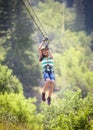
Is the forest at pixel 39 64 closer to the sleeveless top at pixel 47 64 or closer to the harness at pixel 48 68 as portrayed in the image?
the sleeveless top at pixel 47 64

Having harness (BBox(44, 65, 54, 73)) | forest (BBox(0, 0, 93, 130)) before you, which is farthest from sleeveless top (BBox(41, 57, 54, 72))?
forest (BBox(0, 0, 93, 130))

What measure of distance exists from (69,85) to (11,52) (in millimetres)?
8128

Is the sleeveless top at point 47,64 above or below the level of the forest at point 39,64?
above

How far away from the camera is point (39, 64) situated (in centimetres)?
3709

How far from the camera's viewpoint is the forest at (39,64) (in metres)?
15.0

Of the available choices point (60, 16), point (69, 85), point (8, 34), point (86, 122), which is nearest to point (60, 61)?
point (69, 85)

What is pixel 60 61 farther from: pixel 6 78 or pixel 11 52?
pixel 6 78

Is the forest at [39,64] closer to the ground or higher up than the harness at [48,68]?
closer to the ground

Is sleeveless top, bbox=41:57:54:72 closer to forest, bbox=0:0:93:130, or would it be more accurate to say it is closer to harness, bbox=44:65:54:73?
harness, bbox=44:65:54:73

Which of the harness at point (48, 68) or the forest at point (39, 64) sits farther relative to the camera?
the forest at point (39, 64)

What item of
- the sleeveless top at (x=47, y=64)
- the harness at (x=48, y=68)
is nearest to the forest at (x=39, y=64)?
the sleeveless top at (x=47, y=64)

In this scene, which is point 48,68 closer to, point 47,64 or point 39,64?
point 47,64

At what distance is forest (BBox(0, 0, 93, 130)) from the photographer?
1500 centimetres

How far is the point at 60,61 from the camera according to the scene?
4359cm
